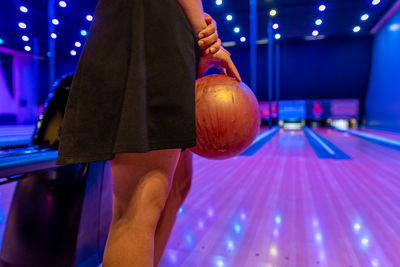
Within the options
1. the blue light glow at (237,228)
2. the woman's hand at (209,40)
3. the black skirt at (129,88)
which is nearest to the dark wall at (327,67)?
the blue light glow at (237,228)

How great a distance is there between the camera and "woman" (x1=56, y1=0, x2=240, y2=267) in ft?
1.08

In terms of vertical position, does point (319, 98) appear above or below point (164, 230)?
above

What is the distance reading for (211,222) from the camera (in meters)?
1.00

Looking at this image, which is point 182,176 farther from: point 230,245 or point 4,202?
point 4,202

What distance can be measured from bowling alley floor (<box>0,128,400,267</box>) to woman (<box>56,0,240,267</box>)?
442 millimetres

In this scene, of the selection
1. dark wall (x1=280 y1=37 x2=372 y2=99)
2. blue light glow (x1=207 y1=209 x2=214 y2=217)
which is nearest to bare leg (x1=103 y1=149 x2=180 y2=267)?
blue light glow (x1=207 y1=209 x2=214 y2=217)

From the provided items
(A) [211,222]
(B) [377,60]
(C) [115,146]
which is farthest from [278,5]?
(B) [377,60]

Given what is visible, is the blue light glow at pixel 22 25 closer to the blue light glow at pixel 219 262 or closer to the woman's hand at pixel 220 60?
the woman's hand at pixel 220 60

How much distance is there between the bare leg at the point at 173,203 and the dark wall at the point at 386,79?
5869mm

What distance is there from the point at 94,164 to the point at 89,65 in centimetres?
42

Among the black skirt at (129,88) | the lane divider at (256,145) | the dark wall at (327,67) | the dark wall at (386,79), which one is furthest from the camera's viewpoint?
the dark wall at (327,67)

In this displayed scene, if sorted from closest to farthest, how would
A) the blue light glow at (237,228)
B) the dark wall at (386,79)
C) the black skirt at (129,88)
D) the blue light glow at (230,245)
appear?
1. the black skirt at (129,88)
2. the blue light glow at (230,245)
3. the blue light glow at (237,228)
4. the dark wall at (386,79)

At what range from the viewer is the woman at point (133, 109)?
1.08 feet

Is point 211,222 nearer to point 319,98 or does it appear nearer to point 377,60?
point 377,60
